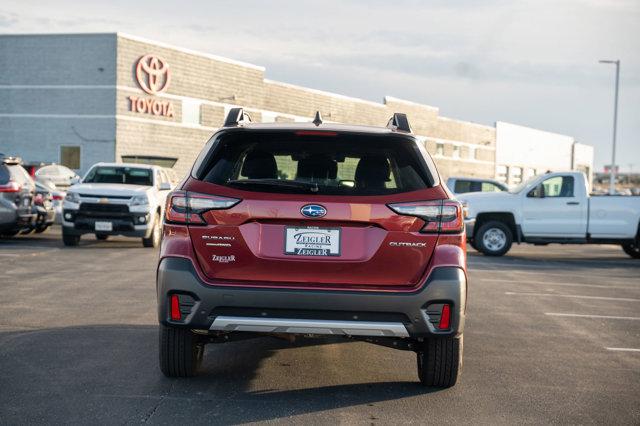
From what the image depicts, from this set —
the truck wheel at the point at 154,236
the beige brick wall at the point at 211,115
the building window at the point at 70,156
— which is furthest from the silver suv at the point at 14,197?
the beige brick wall at the point at 211,115

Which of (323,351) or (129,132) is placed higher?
(129,132)

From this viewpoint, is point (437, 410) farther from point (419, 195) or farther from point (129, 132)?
point (129, 132)

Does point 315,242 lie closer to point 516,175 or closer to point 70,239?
point 70,239

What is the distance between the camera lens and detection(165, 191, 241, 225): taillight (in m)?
5.54

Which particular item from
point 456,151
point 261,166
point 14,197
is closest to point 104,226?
point 14,197

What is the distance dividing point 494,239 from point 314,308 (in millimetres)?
15019

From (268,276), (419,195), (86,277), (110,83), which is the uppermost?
(110,83)

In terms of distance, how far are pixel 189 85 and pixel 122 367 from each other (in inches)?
1765

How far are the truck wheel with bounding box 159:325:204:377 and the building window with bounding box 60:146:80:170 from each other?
4159 centimetres

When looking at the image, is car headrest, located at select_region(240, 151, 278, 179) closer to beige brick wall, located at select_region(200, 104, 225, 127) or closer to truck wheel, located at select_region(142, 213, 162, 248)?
truck wheel, located at select_region(142, 213, 162, 248)

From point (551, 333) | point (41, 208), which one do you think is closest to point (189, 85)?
point (41, 208)

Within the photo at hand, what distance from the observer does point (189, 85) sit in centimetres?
5028

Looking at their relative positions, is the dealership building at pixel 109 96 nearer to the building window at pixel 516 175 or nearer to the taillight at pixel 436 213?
the taillight at pixel 436 213

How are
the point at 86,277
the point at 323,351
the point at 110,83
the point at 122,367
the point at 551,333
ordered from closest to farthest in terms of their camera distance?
the point at 122,367 → the point at 323,351 → the point at 551,333 → the point at 86,277 → the point at 110,83
